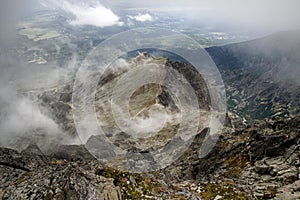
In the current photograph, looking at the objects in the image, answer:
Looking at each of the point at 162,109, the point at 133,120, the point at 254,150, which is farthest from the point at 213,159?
the point at 162,109

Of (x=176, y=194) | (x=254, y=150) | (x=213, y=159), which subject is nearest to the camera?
(x=176, y=194)

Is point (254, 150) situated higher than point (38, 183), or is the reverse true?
point (38, 183)

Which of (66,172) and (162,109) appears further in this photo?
(162,109)

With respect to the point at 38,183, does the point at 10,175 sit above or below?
below

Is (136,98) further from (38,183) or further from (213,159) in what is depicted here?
(38,183)

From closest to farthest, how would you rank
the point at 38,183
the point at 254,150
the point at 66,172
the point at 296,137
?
1. the point at 38,183
2. the point at 66,172
3. the point at 296,137
4. the point at 254,150

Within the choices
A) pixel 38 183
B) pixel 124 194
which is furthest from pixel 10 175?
pixel 124 194

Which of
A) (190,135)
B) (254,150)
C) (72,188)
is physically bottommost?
(190,135)

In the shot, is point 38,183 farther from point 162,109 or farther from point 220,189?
point 162,109

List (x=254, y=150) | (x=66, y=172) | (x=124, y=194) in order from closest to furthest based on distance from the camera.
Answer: (x=66, y=172) → (x=124, y=194) → (x=254, y=150)
